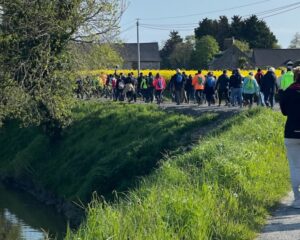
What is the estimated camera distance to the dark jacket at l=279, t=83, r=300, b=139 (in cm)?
860

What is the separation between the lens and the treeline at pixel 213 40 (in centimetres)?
8494

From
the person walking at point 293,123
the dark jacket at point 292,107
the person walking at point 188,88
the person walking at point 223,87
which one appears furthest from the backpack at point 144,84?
the dark jacket at point 292,107

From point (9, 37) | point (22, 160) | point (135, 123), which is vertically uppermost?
point (9, 37)

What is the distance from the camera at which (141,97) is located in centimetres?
3891

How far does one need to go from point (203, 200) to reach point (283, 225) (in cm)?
94

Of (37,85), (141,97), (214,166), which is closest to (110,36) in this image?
(37,85)

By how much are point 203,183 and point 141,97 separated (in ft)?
98.5

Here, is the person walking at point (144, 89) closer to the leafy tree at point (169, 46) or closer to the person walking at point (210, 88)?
the person walking at point (210, 88)

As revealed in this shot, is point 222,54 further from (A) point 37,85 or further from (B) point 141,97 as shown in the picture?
(A) point 37,85

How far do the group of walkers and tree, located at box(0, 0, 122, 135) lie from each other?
2.69 meters

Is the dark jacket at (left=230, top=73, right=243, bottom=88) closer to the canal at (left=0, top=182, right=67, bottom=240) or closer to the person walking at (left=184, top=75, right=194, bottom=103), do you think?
the person walking at (left=184, top=75, right=194, bottom=103)

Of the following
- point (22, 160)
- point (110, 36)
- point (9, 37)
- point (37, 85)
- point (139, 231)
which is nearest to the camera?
point (139, 231)

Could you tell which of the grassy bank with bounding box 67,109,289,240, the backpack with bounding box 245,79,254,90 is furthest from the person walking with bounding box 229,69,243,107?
the grassy bank with bounding box 67,109,289,240

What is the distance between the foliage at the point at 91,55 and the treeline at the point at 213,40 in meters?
55.8
